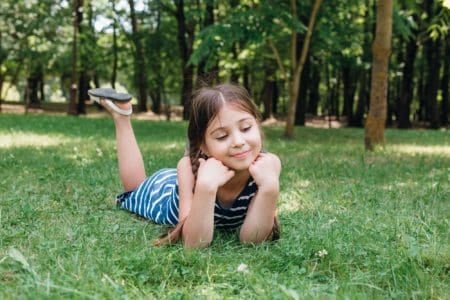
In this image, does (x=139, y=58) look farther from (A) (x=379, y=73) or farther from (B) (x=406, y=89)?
(A) (x=379, y=73)

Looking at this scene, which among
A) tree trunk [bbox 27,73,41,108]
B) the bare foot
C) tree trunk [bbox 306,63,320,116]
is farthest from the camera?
tree trunk [bbox 27,73,41,108]

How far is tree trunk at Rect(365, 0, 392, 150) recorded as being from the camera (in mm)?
9164

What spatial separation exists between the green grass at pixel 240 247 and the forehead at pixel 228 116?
0.66 meters

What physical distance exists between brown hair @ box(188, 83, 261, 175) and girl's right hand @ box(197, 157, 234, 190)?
7.7 inches

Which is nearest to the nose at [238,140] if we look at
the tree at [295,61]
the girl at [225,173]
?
the girl at [225,173]

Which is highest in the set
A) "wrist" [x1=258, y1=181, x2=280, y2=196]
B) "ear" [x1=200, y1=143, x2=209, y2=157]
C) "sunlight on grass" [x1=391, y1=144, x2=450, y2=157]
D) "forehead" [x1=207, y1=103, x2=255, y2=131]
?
"forehead" [x1=207, y1=103, x2=255, y2=131]

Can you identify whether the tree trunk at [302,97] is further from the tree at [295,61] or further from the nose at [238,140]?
the nose at [238,140]

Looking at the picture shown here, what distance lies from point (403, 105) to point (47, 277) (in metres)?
23.5

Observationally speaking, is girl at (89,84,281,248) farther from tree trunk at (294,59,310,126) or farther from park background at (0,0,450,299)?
tree trunk at (294,59,310,126)

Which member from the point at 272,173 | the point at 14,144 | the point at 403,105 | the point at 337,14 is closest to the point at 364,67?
the point at 403,105

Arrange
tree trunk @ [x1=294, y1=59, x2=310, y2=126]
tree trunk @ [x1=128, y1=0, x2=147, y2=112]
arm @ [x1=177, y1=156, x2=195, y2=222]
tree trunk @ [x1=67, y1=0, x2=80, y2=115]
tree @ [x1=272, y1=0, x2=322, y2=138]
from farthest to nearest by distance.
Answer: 1. tree trunk @ [x1=128, y1=0, x2=147, y2=112]
2. tree trunk @ [x1=67, y1=0, x2=80, y2=115]
3. tree trunk @ [x1=294, y1=59, x2=310, y2=126]
4. tree @ [x1=272, y1=0, x2=322, y2=138]
5. arm @ [x1=177, y1=156, x2=195, y2=222]

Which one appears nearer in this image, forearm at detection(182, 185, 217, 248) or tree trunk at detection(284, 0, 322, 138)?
forearm at detection(182, 185, 217, 248)

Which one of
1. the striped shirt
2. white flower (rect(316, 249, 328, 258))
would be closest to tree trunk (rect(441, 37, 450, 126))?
the striped shirt

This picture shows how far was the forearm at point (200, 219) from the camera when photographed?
2912 mm
